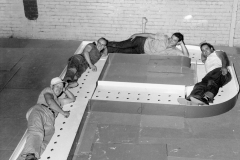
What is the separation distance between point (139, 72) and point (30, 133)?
95.0 inches

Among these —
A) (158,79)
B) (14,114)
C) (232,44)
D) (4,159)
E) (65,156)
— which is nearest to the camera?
(65,156)

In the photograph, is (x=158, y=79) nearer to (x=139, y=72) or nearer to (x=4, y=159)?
(x=139, y=72)

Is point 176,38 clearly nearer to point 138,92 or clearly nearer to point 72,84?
point 138,92

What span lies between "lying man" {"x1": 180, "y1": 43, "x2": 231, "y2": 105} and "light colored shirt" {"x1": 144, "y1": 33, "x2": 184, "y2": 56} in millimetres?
542

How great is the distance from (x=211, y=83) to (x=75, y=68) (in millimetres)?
2090

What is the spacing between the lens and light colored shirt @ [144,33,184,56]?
5.96 metres

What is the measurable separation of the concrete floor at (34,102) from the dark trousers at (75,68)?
2.42 feet

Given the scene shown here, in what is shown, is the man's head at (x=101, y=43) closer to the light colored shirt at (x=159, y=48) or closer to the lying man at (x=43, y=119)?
the light colored shirt at (x=159, y=48)

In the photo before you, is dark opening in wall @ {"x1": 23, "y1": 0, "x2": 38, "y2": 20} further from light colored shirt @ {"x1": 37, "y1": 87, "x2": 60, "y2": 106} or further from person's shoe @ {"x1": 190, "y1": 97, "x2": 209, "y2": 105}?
person's shoe @ {"x1": 190, "y1": 97, "x2": 209, "y2": 105}

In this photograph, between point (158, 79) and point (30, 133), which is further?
point (158, 79)

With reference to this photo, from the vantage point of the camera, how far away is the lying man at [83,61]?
515cm

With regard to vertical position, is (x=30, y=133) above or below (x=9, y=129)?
above

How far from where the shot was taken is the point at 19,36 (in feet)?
26.6

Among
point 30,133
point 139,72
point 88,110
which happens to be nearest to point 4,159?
point 30,133
